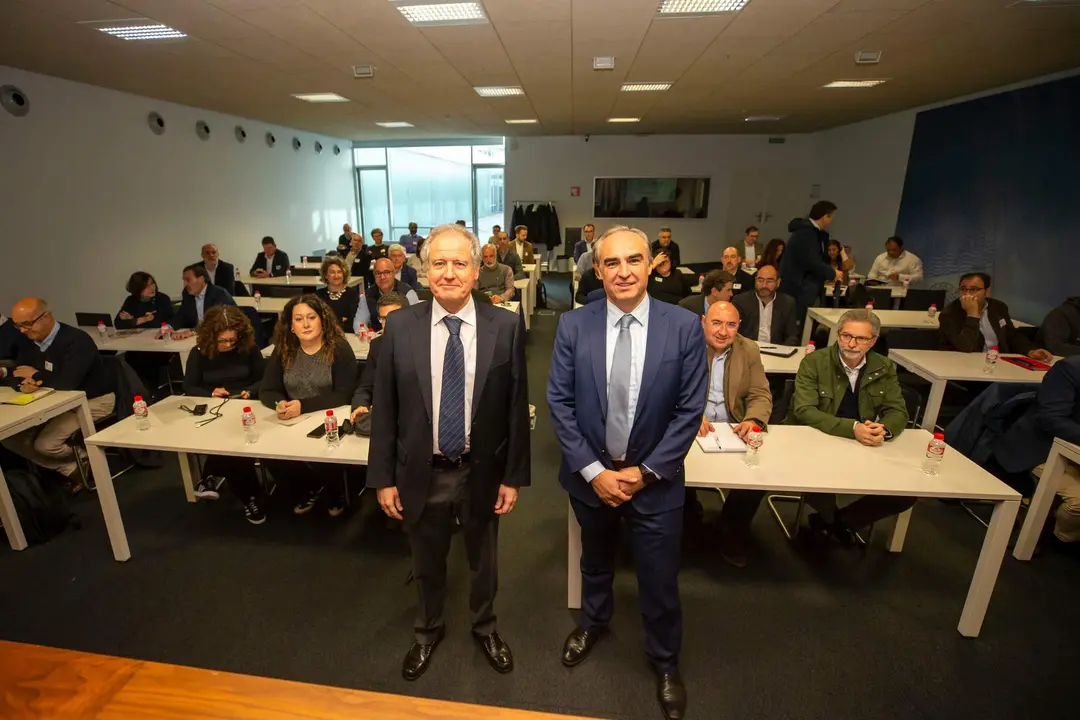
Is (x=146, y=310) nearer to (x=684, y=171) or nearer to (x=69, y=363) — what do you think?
(x=69, y=363)

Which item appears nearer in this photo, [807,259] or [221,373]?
[221,373]

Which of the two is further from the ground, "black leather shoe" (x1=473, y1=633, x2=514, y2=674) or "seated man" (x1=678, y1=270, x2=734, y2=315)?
"seated man" (x1=678, y1=270, x2=734, y2=315)

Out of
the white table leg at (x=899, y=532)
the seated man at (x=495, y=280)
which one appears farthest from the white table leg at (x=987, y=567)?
the seated man at (x=495, y=280)

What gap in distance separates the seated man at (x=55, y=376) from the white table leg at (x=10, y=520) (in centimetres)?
32

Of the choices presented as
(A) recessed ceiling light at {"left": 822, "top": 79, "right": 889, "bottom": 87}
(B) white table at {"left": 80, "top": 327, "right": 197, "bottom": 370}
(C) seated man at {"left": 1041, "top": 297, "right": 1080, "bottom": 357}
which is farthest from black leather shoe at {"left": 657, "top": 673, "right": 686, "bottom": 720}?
(A) recessed ceiling light at {"left": 822, "top": 79, "right": 889, "bottom": 87}

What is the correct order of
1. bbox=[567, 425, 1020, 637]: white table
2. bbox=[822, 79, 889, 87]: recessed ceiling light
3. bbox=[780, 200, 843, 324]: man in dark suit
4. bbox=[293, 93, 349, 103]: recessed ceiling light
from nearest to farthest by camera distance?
1. bbox=[567, 425, 1020, 637]: white table
2. bbox=[780, 200, 843, 324]: man in dark suit
3. bbox=[822, 79, 889, 87]: recessed ceiling light
4. bbox=[293, 93, 349, 103]: recessed ceiling light

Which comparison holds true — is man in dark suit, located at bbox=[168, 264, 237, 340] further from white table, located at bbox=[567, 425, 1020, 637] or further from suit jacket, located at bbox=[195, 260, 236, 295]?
white table, located at bbox=[567, 425, 1020, 637]

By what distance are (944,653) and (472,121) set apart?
10092mm

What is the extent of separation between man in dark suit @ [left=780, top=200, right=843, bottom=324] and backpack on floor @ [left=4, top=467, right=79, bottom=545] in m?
6.15

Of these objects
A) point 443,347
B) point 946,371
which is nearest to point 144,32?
point 443,347

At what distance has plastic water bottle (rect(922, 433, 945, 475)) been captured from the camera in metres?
2.16

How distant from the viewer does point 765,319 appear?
4.52 meters

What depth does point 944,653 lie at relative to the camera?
227 cm

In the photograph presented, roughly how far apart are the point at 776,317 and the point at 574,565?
10.3ft
